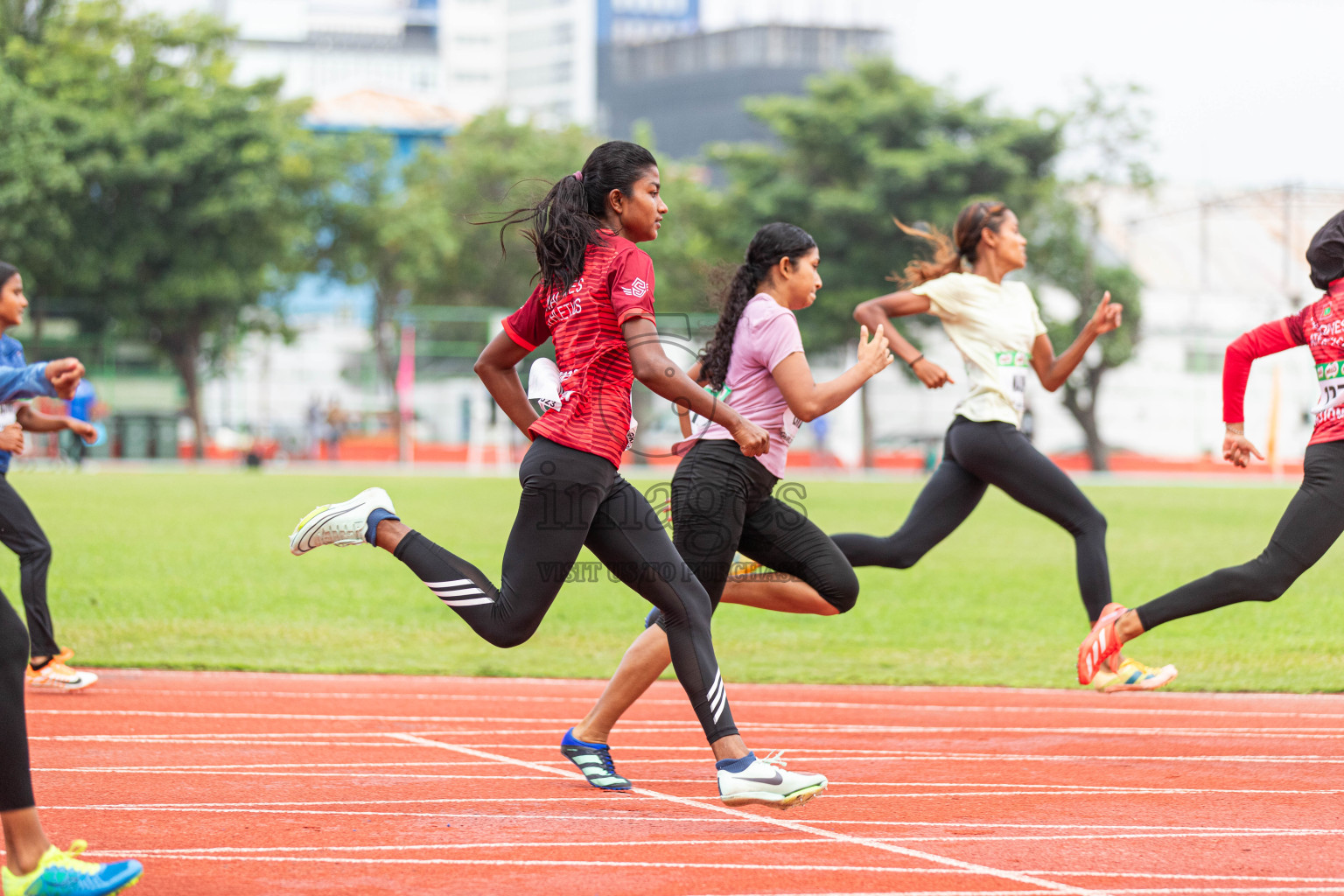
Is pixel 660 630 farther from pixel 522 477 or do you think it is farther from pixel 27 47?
pixel 27 47

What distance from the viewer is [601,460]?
4359mm

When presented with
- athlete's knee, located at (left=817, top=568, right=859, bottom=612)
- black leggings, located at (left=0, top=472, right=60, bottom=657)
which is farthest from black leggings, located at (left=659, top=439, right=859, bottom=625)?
black leggings, located at (left=0, top=472, right=60, bottom=657)

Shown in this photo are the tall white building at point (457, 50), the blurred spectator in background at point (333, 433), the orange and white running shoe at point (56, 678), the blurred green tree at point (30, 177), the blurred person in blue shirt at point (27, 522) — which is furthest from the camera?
the tall white building at point (457, 50)

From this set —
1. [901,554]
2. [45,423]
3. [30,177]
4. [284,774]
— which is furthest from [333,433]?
[284,774]

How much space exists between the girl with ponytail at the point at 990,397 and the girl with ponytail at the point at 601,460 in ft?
6.79

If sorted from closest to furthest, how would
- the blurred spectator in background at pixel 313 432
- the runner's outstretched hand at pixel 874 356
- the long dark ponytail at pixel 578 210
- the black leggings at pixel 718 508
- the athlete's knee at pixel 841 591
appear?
the long dark ponytail at pixel 578 210
the runner's outstretched hand at pixel 874 356
the black leggings at pixel 718 508
the athlete's knee at pixel 841 591
the blurred spectator in background at pixel 313 432

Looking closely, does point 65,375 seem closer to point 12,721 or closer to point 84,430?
point 84,430

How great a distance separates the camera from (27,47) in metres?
43.0

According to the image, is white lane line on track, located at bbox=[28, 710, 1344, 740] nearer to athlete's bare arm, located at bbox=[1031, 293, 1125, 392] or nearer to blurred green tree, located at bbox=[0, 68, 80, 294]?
athlete's bare arm, located at bbox=[1031, 293, 1125, 392]

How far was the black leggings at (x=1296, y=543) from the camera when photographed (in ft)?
17.3

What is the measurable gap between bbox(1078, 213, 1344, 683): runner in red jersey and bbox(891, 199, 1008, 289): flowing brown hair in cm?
149

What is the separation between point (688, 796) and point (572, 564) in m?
0.97

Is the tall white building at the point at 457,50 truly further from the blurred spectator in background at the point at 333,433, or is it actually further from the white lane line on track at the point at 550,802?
the white lane line on track at the point at 550,802

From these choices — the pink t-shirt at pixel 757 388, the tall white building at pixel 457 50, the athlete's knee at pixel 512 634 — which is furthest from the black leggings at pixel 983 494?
the tall white building at pixel 457 50
